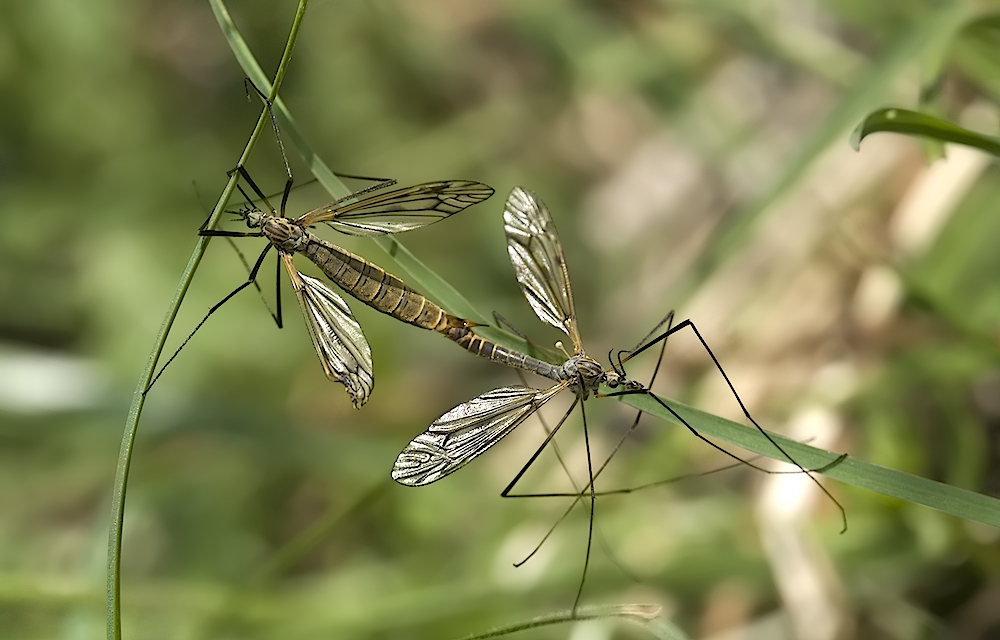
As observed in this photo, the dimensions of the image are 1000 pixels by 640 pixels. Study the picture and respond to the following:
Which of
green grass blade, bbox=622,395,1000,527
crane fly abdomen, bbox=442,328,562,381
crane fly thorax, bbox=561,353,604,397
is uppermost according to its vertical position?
crane fly abdomen, bbox=442,328,562,381

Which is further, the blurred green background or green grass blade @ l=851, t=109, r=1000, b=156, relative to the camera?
the blurred green background

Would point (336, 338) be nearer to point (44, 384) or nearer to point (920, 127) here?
point (44, 384)

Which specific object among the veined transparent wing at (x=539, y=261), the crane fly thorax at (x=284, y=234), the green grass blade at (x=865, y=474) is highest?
the crane fly thorax at (x=284, y=234)

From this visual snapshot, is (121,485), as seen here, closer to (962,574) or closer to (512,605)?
(512,605)

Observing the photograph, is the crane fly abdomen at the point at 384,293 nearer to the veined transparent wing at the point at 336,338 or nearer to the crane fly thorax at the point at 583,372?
→ the veined transparent wing at the point at 336,338

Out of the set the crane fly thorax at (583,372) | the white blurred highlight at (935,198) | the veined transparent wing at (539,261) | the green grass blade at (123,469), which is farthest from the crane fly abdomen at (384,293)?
the white blurred highlight at (935,198)

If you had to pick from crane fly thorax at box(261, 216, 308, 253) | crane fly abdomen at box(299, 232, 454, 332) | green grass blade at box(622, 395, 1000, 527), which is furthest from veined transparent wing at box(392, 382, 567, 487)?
crane fly thorax at box(261, 216, 308, 253)

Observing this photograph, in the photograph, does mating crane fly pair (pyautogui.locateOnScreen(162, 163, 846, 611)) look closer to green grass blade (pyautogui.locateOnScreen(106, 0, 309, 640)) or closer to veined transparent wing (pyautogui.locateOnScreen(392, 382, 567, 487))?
veined transparent wing (pyautogui.locateOnScreen(392, 382, 567, 487))

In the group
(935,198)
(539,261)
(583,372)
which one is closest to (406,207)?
(539,261)
